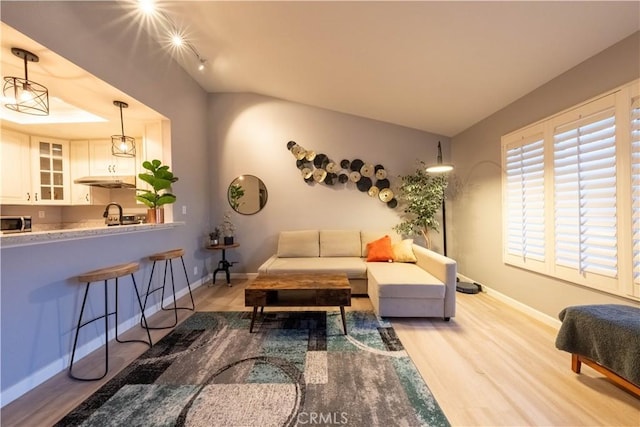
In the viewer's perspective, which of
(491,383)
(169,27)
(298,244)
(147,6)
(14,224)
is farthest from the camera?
(298,244)

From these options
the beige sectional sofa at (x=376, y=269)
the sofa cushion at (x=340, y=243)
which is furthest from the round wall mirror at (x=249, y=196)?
the sofa cushion at (x=340, y=243)

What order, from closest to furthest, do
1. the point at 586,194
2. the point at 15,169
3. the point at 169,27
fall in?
1. the point at 586,194
2. the point at 169,27
3. the point at 15,169

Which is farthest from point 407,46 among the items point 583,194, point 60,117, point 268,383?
point 60,117

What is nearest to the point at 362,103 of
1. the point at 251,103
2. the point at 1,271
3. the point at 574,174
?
the point at 251,103

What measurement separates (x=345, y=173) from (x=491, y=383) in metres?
Result: 3.44

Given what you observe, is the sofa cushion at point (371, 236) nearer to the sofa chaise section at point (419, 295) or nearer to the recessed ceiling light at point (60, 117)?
the sofa chaise section at point (419, 295)

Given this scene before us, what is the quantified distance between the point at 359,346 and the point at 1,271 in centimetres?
257

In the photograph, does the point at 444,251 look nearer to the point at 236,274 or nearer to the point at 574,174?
the point at 574,174

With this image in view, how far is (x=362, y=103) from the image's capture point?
13.0 feet

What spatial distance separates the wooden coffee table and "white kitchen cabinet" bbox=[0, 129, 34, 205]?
3634mm

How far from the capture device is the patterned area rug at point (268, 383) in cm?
150

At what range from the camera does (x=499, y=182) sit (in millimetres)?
3357

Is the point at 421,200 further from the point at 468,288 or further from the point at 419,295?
the point at 419,295

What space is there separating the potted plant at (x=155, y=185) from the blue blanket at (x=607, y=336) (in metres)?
3.87
